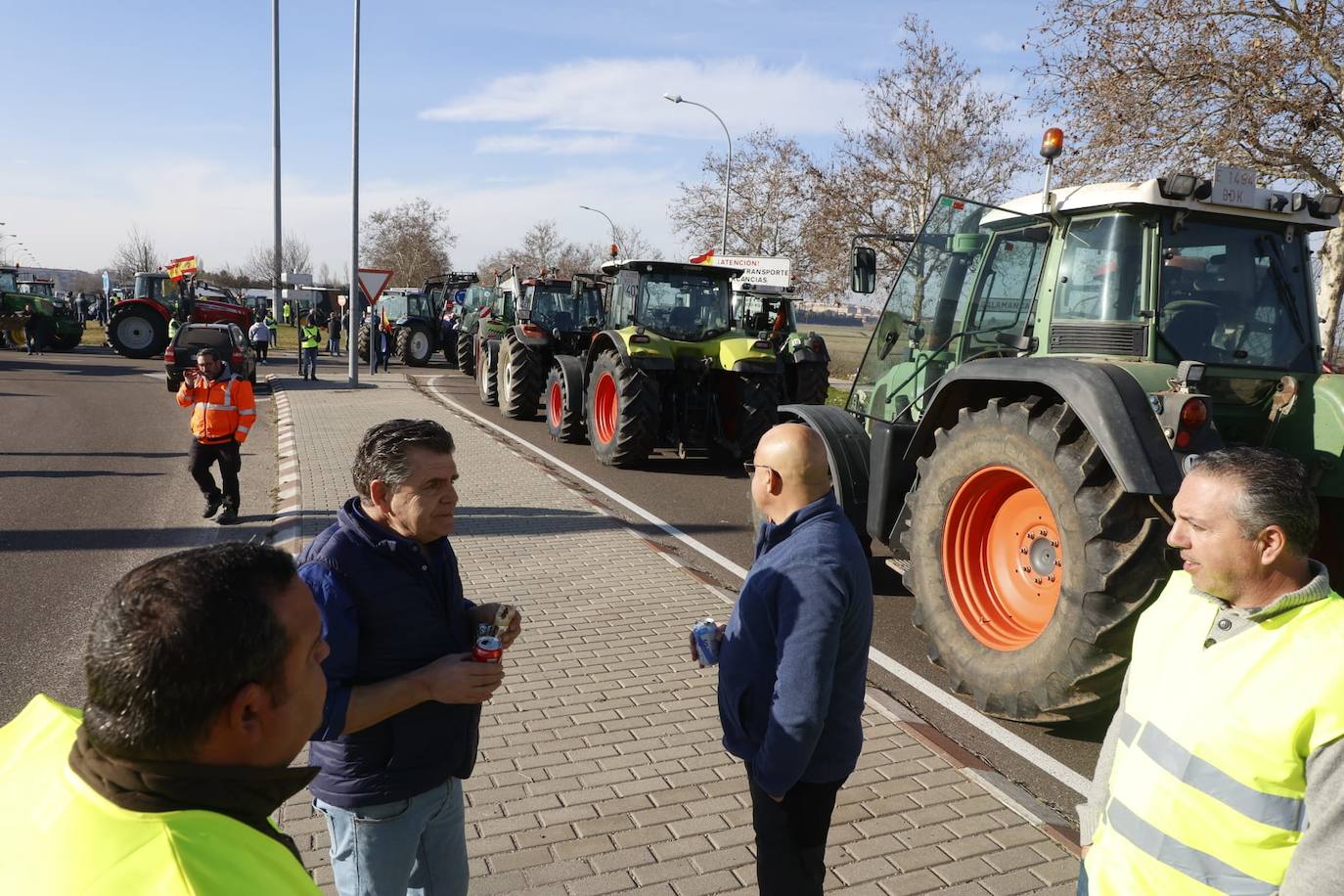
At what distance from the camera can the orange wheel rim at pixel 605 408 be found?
11.3 m

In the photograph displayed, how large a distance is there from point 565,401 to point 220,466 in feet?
16.2

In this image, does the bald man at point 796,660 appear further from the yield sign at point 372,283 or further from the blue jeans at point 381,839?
the yield sign at point 372,283

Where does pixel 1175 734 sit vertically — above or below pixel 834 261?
below

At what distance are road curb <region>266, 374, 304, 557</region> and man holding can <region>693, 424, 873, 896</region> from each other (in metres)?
2.63

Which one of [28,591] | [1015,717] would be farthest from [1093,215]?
[28,591]

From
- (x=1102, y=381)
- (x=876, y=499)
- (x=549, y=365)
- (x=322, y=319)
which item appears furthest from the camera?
(x=322, y=319)

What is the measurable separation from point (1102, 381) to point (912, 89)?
67.5 feet

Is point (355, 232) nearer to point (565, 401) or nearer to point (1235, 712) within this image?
point (565, 401)

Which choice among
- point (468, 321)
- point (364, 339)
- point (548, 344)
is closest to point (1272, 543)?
point (548, 344)

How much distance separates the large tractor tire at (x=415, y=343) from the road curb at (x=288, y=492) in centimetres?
1274

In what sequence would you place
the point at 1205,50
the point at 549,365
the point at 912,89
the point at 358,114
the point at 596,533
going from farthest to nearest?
the point at 912,89 < the point at 358,114 < the point at 549,365 < the point at 1205,50 < the point at 596,533

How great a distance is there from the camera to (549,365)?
1525 cm

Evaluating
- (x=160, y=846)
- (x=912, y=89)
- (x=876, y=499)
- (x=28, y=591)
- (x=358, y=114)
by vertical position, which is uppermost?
(x=912, y=89)

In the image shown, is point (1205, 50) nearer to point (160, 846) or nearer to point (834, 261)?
point (834, 261)
